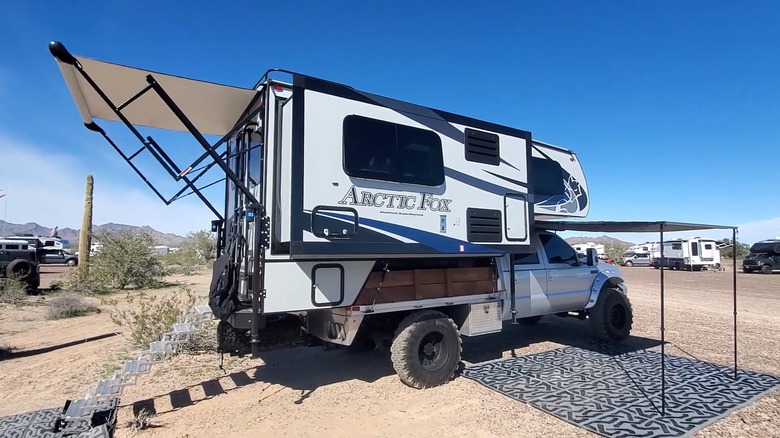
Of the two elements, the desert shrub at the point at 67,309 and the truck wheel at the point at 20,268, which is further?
the truck wheel at the point at 20,268

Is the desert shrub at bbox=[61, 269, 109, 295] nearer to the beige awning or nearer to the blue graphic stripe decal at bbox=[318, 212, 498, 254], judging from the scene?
the beige awning

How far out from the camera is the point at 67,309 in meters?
10.1

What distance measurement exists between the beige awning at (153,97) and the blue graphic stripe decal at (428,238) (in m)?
1.85

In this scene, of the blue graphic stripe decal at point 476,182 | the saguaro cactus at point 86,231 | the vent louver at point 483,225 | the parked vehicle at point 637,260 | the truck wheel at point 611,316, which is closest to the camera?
the blue graphic stripe decal at point 476,182

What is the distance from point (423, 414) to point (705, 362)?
4.30 metres

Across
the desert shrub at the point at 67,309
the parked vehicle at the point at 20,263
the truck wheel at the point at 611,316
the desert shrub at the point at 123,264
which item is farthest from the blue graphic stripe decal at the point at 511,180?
the desert shrub at the point at 123,264

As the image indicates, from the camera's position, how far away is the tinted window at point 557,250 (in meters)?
7.27

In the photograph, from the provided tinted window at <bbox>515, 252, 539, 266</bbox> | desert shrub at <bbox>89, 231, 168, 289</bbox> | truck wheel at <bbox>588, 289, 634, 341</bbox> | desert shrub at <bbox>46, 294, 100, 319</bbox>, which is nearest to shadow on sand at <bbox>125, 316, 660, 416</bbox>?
truck wheel at <bbox>588, 289, 634, 341</bbox>

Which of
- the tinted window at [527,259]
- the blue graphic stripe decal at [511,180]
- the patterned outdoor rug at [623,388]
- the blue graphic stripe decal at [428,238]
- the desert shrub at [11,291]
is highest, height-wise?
the blue graphic stripe decal at [511,180]

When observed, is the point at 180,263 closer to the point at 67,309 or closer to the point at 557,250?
the point at 67,309

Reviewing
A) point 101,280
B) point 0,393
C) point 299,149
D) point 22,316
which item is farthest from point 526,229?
point 101,280

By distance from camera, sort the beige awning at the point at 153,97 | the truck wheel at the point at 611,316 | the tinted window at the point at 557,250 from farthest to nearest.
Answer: the truck wheel at the point at 611,316 → the tinted window at the point at 557,250 → the beige awning at the point at 153,97

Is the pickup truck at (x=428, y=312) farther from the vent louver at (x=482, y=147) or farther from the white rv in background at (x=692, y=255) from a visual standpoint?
the white rv in background at (x=692, y=255)

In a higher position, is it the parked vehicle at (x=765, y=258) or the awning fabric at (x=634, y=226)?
the awning fabric at (x=634, y=226)
